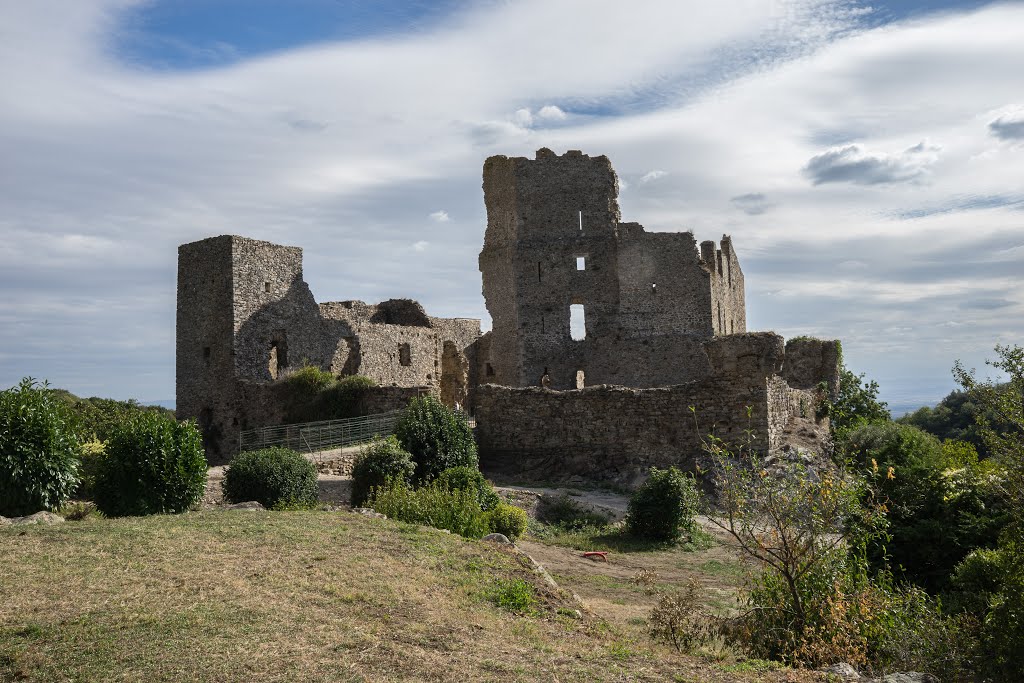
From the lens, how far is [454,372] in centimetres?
3753

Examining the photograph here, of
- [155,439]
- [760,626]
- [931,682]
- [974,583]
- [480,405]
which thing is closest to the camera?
[931,682]

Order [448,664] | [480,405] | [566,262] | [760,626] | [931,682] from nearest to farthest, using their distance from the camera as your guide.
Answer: [448,664] < [931,682] < [760,626] < [480,405] < [566,262]

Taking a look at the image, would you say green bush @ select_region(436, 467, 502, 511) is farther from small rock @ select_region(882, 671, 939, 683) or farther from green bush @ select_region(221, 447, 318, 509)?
small rock @ select_region(882, 671, 939, 683)

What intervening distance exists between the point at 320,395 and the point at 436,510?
510 inches

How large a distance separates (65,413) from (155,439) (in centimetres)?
146

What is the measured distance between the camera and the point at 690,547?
15.7 meters

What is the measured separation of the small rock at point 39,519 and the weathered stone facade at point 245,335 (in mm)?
14620

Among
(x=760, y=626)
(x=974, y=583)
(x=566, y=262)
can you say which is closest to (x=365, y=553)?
(x=760, y=626)

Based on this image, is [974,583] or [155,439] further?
[155,439]

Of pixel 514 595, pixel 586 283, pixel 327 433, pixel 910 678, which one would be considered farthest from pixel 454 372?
pixel 910 678

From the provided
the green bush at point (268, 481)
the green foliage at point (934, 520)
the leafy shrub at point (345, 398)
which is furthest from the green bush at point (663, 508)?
the leafy shrub at point (345, 398)

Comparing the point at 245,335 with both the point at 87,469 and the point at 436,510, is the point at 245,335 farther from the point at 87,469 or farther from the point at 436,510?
the point at 436,510

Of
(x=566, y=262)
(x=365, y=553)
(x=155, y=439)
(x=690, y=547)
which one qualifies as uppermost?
(x=566, y=262)

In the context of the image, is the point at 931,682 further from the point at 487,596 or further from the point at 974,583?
the point at 487,596
